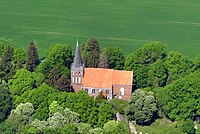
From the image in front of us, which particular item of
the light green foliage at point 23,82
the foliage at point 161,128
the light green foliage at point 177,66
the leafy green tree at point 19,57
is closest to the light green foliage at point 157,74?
the light green foliage at point 177,66

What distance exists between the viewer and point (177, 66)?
102 meters

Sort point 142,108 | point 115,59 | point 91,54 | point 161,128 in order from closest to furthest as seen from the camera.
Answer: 1. point 161,128
2. point 142,108
3. point 91,54
4. point 115,59

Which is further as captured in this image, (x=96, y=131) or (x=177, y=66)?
(x=177, y=66)

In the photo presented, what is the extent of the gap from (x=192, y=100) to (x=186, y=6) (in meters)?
52.2

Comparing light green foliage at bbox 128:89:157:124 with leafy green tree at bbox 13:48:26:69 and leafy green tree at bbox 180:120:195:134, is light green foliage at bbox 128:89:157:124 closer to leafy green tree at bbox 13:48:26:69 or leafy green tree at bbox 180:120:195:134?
leafy green tree at bbox 180:120:195:134

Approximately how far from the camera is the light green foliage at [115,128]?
85.2 m

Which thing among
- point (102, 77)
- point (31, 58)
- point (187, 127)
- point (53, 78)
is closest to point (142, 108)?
point (187, 127)

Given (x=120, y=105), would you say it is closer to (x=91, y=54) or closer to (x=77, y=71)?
(x=77, y=71)

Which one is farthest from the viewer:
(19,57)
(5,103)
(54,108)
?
(19,57)

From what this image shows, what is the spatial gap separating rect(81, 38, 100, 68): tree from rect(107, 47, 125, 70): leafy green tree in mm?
1784

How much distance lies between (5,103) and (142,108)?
17.1 m

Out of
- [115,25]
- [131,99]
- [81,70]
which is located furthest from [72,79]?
[115,25]

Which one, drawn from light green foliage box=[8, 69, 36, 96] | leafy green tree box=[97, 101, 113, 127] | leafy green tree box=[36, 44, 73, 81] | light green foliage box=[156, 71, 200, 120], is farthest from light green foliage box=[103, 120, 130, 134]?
leafy green tree box=[36, 44, 73, 81]

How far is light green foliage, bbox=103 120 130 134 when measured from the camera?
85250 mm
